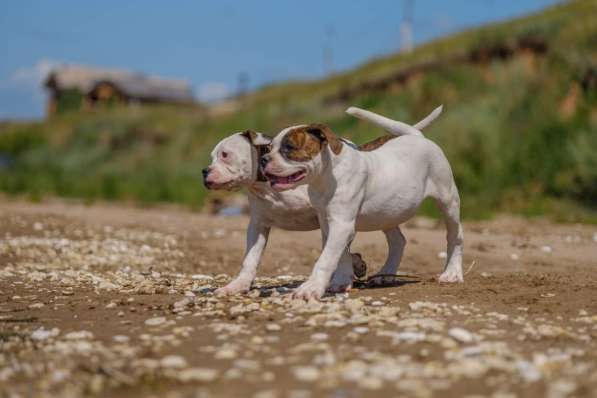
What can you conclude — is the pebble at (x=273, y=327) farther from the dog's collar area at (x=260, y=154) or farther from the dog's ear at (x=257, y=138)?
the dog's ear at (x=257, y=138)

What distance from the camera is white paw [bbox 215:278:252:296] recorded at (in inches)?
253

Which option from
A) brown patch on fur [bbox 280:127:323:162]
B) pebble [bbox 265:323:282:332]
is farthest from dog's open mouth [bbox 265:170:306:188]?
pebble [bbox 265:323:282:332]

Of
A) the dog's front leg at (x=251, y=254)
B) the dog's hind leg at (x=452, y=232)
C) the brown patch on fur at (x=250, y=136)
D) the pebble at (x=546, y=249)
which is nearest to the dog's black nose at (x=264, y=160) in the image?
the brown patch on fur at (x=250, y=136)

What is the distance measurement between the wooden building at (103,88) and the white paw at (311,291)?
5445cm

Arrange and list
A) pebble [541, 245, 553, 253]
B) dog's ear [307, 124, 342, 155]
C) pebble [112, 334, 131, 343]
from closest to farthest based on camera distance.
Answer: pebble [112, 334, 131, 343] < dog's ear [307, 124, 342, 155] < pebble [541, 245, 553, 253]

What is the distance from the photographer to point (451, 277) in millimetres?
7211

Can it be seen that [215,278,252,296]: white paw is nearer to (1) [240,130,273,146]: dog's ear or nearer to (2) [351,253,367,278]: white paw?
(2) [351,253,367,278]: white paw

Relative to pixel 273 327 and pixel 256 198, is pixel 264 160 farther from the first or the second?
pixel 273 327

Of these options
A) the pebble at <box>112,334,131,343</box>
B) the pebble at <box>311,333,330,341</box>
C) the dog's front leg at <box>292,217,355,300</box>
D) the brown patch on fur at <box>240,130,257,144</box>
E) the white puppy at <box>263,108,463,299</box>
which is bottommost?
the pebble at <box>311,333,330,341</box>

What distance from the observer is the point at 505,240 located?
452 inches

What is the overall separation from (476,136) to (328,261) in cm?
1160

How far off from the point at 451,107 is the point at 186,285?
13.7 m

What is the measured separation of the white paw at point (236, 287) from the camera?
6.44 m

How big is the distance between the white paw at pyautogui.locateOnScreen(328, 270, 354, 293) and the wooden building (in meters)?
53.9
